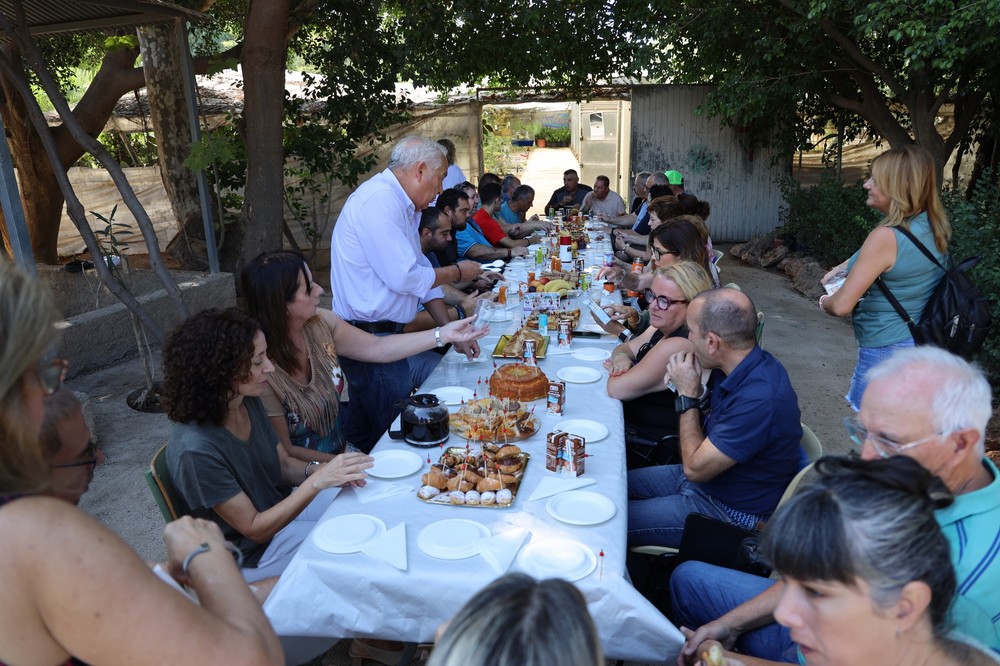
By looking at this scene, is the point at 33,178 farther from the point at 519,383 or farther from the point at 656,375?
the point at 656,375

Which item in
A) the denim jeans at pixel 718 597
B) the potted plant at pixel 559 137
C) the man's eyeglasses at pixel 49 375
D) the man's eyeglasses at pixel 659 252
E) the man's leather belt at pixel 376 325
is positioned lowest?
the denim jeans at pixel 718 597

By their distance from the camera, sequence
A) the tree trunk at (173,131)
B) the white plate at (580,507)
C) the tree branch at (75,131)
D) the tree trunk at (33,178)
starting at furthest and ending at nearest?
the tree trunk at (33,178)
the tree trunk at (173,131)
the tree branch at (75,131)
the white plate at (580,507)

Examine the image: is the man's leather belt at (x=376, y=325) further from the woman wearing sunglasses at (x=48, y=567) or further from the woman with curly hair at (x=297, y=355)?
the woman wearing sunglasses at (x=48, y=567)

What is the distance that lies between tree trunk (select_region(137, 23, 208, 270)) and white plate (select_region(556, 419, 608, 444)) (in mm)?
6992

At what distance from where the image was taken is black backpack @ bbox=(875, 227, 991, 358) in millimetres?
3154

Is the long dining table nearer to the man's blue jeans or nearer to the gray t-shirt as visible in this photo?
the gray t-shirt

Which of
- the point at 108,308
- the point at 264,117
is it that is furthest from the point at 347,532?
the point at 264,117

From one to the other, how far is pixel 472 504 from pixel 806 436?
150cm

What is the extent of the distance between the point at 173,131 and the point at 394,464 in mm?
7892

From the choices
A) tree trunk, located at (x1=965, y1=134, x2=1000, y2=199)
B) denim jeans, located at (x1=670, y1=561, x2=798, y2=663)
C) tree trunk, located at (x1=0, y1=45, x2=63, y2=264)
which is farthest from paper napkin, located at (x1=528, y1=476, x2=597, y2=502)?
tree trunk, located at (x1=965, y1=134, x2=1000, y2=199)

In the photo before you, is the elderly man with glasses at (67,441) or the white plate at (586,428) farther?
the white plate at (586,428)

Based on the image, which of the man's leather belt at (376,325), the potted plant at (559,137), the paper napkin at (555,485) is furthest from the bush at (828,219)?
the potted plant at (559,137)

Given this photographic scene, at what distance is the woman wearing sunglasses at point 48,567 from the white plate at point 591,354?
108 inches

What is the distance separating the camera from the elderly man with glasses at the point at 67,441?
5.26 feet
